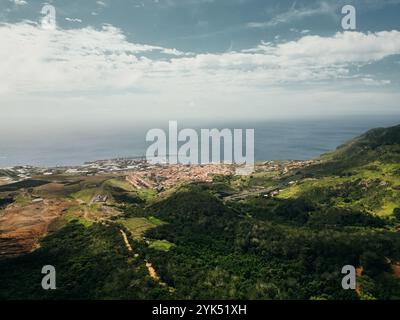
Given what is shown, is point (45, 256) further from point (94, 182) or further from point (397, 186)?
point (397, 186)

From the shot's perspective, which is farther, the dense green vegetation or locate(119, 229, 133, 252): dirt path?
locate(119, 229, 133, 252): dirt path

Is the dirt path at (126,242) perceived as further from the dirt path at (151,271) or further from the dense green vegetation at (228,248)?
the dirt path at (151,271)

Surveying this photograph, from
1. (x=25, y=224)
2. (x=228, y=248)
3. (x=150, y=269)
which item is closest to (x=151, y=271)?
(x=150, y=269)

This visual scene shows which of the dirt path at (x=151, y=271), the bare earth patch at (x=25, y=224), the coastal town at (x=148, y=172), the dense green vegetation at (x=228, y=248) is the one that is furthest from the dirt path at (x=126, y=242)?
the coastal town at (x=148, y=172)

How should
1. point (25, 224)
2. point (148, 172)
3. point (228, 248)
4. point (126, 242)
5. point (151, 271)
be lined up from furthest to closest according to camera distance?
point (148, 172), point (25, 224), point (228, 248), point (126, 242), point (151, 271)

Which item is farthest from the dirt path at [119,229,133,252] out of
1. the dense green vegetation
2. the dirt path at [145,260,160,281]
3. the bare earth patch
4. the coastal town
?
the coastal town

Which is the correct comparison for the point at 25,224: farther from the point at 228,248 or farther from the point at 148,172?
the point at 148,172

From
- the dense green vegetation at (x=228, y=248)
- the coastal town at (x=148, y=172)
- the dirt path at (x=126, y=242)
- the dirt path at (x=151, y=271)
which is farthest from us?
the coastal town at (x=148, y=172)

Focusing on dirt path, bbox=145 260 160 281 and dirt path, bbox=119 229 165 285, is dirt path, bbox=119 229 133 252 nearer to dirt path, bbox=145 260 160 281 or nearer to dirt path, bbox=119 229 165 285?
dirt path, bbox=119 229 165 285
